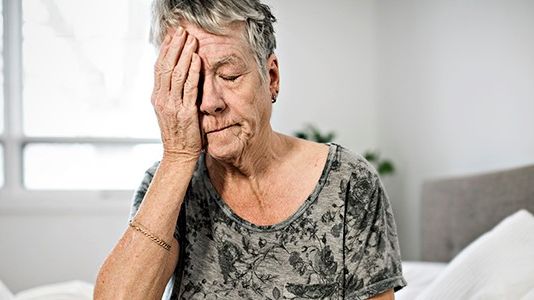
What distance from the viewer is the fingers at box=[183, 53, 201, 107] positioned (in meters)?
1.27

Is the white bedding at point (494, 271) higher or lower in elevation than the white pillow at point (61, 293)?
higher

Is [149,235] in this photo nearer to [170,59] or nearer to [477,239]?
[170,59]

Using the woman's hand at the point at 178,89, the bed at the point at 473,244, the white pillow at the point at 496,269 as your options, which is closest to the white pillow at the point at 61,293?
the bed at the point at 473,244

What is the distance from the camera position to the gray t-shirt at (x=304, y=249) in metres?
1.40

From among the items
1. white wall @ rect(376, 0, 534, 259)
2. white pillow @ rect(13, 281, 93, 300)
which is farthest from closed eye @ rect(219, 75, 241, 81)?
white wall @ rect(376, 0, 534, 259)

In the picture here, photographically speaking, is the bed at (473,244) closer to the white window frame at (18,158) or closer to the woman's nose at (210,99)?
the woman's nose at (210,99)

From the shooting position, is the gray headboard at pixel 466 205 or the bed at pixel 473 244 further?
the gray headboard at pixel 466 205

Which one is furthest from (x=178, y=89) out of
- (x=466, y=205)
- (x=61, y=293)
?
(x=466, y=205)

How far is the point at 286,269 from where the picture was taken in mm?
1415

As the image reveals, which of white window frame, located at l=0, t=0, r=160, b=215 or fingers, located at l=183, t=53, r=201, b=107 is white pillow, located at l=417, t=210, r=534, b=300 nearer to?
fingers, located at l=183, t=53, r=201, b=107

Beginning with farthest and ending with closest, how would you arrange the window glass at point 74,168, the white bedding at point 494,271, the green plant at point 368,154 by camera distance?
the window glass at point 74,168 → the green plant at point 368,154 → the white bedding at point 494,271

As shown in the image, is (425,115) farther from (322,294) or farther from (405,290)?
(322,294)

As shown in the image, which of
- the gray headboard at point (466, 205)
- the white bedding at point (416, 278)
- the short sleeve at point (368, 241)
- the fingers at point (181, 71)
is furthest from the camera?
the gray headboard at point (466, 205)

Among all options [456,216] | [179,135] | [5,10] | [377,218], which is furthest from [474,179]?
[5,10]
